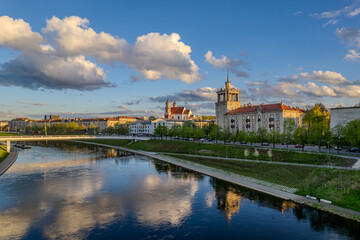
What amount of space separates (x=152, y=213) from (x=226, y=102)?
98.9 meters

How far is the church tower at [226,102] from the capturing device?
412 feet

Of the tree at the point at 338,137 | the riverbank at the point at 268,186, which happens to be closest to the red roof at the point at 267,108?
the tree at the point at 338,137

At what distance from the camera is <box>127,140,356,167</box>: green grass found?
50531 mm

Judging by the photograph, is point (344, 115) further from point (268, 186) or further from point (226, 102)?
point (226, 102)

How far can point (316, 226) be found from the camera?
2808 centimetres

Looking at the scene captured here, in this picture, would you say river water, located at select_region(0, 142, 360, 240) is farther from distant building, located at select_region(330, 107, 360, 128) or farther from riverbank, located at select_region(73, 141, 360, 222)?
distant building, located at select_region(330, 107, 360, 128)

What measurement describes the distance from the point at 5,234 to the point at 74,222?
624 cm

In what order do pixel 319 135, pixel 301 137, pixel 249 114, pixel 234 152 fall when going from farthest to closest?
pixel 249 114 → pixel 234 152 → pixel 301 137 → pixel 319 135

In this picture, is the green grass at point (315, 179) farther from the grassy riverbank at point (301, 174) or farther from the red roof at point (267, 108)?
the red roof at point (267, 108)

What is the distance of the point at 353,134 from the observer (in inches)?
2079

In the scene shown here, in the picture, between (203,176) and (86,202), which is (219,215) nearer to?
(86,202)

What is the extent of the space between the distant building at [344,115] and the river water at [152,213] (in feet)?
137

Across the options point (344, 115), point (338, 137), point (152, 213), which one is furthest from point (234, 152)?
point (152, 213)

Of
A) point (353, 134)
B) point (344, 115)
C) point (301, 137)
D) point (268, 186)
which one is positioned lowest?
point (268, 186)
